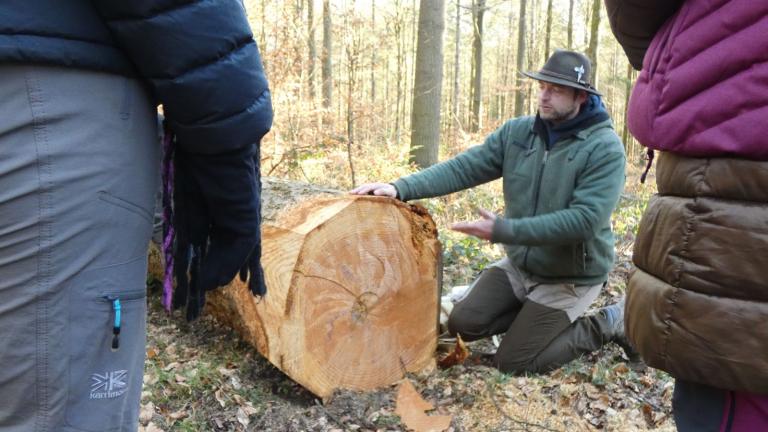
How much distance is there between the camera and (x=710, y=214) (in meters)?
1.40

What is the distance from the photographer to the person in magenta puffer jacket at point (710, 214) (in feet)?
4.40

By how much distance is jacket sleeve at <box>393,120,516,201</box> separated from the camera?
12.6ft

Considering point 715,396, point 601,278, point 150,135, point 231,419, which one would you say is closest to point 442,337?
point 601,278

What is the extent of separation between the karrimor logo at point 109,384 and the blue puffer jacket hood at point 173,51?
1.78ft

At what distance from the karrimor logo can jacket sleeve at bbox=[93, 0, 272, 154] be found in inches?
21.3

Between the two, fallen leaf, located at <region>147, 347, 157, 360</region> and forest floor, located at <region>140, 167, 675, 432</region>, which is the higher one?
fallen leaf, located at <region>147, 347, 157, 360</region>

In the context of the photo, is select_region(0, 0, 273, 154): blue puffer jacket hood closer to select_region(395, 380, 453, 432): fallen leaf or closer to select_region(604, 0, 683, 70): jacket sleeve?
select_region(604, 0, 683, 70): jacket sleeve

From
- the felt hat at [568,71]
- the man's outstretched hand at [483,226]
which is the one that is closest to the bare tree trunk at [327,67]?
the felt hat at [568,71]

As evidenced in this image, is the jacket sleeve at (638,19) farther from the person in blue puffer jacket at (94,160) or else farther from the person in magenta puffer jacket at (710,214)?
the person in blue puffer jacket at (94,160)

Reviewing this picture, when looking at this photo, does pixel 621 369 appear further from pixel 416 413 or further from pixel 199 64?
pixel 199 64

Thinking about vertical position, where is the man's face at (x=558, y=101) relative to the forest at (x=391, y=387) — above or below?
above

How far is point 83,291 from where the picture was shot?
1.34m

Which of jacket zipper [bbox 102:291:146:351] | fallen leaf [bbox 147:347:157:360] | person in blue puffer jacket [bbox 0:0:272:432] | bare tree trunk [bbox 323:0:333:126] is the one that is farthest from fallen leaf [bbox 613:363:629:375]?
bare tree trunk [bbox 323:0:333:126]

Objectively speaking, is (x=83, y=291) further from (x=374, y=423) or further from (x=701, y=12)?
(x=374, y=423)
